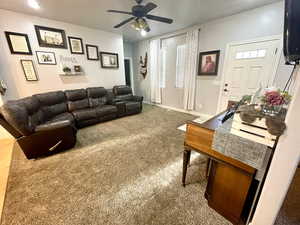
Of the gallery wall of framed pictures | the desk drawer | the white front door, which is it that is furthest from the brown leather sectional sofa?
the white front door

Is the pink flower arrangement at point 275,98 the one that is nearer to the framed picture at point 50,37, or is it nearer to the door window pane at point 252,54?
the door window pane at point 252,54

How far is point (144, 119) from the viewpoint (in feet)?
13.1

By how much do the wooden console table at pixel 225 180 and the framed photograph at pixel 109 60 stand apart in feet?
13.6

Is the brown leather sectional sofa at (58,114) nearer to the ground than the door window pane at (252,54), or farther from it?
nearer to the ground

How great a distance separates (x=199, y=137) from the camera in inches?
48.6

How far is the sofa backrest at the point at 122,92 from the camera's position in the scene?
453 cm

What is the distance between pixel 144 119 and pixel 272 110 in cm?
322

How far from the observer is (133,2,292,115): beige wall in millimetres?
2619

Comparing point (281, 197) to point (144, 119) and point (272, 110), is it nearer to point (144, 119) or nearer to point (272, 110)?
point (272, 110)

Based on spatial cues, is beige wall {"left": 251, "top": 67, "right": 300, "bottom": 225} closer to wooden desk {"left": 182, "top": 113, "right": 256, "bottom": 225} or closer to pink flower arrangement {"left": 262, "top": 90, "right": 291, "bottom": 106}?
wooden desk {"left": 182, "top": 113, "right": 256, "bottom": 225}

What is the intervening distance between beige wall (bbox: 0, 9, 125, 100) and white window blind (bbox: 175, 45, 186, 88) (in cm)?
212

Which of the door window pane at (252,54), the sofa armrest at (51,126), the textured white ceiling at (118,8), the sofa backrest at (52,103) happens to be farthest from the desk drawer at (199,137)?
the sofa backrest at (52,103)

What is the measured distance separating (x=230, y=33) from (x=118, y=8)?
2746 mm

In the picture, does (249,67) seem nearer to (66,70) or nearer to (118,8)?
(118,8)
